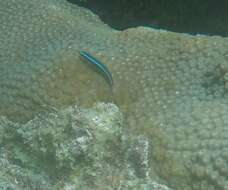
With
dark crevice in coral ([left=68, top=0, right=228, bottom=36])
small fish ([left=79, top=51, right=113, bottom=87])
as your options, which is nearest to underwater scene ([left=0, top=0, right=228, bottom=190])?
small fish ([left=79, top=51, right=113, bottom=87])

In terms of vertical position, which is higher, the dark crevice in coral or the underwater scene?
the dark crevice in coral

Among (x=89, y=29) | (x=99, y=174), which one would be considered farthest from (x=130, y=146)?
(x=89, y=29)

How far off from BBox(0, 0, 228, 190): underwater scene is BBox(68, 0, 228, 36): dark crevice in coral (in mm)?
1062

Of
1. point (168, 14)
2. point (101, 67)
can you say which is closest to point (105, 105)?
point (101, 67)

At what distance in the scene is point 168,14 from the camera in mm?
5895

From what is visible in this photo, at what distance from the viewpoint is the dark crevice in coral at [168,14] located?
5.81m

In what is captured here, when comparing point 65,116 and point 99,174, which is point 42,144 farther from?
point 99,174

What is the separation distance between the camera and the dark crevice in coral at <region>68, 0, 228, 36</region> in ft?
19.1

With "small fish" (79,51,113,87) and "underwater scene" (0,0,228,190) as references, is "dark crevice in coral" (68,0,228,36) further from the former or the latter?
"small fish" (79,51,113,87)

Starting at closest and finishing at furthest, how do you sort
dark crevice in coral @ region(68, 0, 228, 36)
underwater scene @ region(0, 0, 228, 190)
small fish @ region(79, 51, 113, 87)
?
underwater scene @ region(0, 0, 228, 190) < small fish @ region(79, 51, 113, 87) < dark crevice in coral @ region(68, 0, 228, 36)

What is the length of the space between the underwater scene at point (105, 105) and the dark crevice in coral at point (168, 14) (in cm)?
106

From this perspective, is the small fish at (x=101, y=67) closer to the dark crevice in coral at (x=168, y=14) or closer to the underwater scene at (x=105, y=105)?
the underwater scene at (x=105, y=105)

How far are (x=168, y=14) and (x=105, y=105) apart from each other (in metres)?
2.55

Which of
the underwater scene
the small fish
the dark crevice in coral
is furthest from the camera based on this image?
the dark crevice in coral
